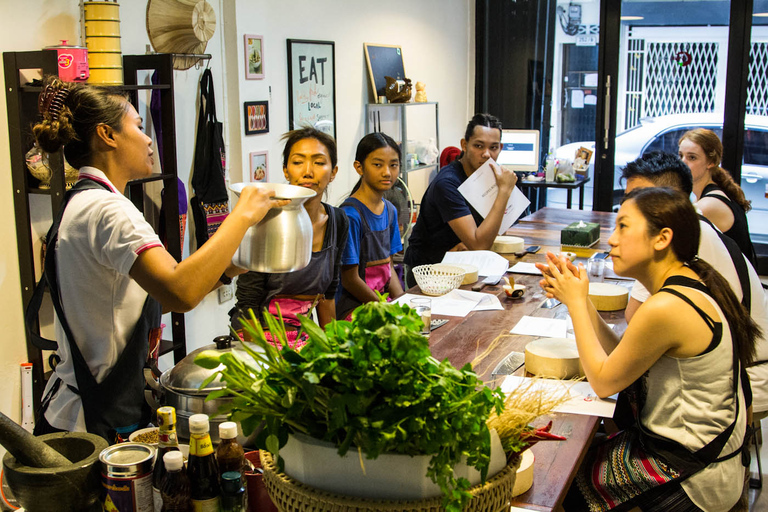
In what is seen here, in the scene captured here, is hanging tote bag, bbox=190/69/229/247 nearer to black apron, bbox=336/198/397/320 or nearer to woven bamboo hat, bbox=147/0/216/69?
woven bamboo hat, bbox=147/0/216/69

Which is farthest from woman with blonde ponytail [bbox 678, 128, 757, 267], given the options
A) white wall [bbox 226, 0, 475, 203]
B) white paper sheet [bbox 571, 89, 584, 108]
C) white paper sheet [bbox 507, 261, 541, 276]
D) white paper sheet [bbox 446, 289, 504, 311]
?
white paper sheet [bbox 571, 89, 584, 108]

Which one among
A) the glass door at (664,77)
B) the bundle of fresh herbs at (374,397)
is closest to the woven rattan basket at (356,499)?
the bundle of fresh herbs at (374,397)

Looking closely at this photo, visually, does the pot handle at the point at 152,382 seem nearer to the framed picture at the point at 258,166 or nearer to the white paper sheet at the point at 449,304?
the white paper sheet at the point at 449,304

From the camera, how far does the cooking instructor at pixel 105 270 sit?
166 cm

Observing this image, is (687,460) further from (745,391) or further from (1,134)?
(1,134)

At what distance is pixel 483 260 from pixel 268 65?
192 cm

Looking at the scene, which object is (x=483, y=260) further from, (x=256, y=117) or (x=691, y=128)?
(x=691, y=128)

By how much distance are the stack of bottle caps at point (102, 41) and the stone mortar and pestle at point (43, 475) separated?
2.08 metres

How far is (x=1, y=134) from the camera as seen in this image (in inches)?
118

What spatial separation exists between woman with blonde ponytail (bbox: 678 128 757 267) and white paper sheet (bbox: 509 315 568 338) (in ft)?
3.84

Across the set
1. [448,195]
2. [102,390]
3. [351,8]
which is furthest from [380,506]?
[351,8]

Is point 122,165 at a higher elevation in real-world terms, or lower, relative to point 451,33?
lower

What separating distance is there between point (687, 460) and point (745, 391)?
0.81 feet

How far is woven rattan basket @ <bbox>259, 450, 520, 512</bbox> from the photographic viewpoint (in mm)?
1139
